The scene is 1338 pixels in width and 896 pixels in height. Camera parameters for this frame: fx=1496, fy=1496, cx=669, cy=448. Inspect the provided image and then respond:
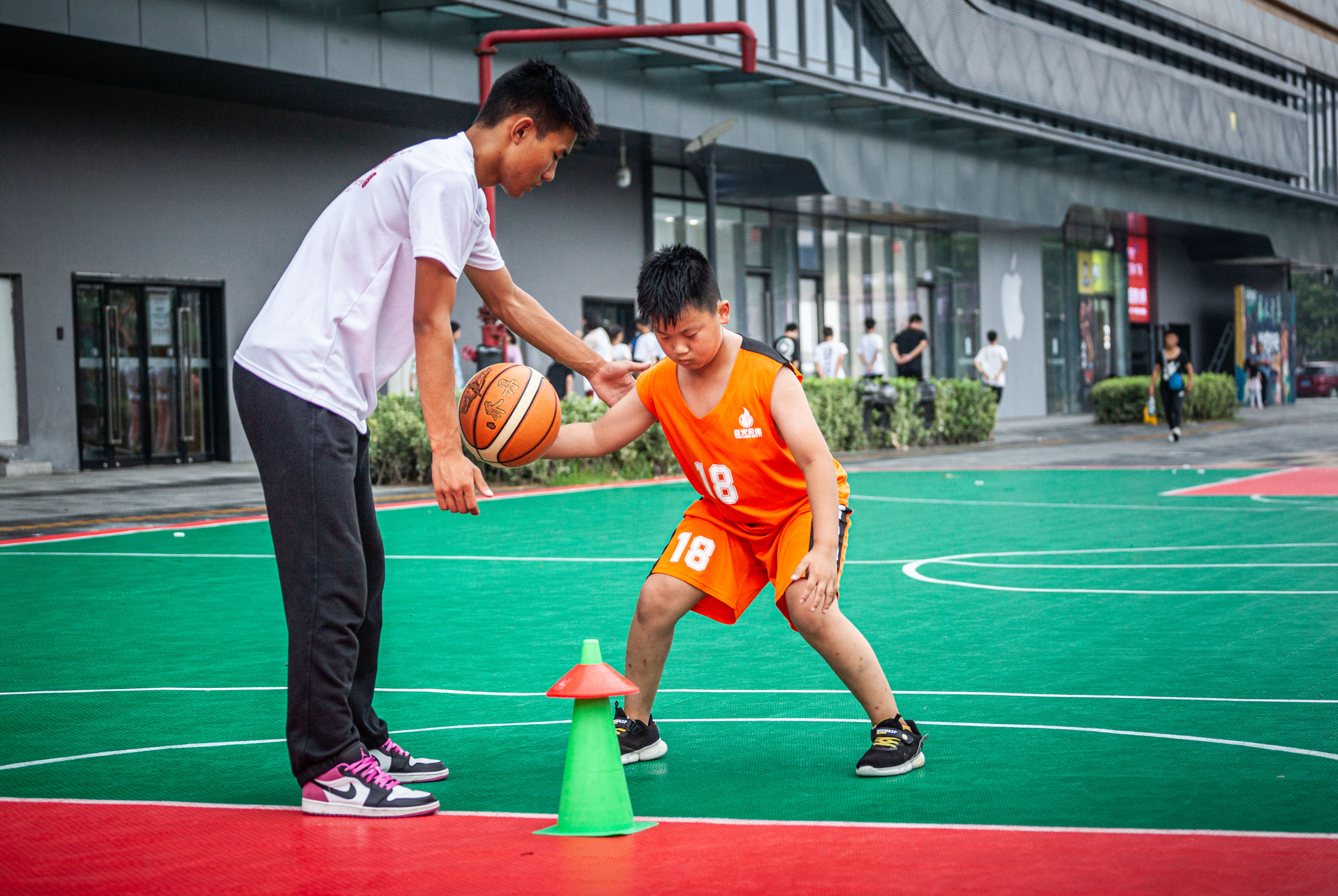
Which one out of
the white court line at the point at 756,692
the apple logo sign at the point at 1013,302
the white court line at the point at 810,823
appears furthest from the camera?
the apple logo sign at the point at 1013,302

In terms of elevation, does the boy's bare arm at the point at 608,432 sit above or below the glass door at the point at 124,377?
below

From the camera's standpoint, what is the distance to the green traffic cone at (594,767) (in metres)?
3.65

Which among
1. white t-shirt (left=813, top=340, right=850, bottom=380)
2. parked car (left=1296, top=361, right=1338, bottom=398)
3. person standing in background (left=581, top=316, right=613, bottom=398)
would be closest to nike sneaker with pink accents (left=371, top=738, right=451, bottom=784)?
person standing in background (left=581, top=316, right=613, bottom=398)

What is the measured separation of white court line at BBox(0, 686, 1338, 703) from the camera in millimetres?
5207

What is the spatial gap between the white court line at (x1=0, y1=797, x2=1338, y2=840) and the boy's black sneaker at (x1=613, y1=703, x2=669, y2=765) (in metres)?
0.59

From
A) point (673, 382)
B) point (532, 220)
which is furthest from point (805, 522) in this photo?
point (532, 220)

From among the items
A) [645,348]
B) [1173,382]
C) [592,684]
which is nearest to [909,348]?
[1173,382]

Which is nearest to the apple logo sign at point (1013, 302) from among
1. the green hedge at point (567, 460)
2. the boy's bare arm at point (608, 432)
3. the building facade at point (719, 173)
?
the building facade at point (719, 173)

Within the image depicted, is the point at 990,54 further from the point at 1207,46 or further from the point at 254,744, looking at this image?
the point at 254,744

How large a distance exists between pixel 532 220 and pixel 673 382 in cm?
2110

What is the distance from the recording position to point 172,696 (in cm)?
560

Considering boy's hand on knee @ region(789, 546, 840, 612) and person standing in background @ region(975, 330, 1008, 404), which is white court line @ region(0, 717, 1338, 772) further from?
person standing in background @ region(975, 330, 1008, 404)

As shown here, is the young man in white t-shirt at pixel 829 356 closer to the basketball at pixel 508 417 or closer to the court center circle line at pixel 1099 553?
the court center circle line at pixel 1099 553

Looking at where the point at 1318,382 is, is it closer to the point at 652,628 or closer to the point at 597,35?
the point at 597,35
